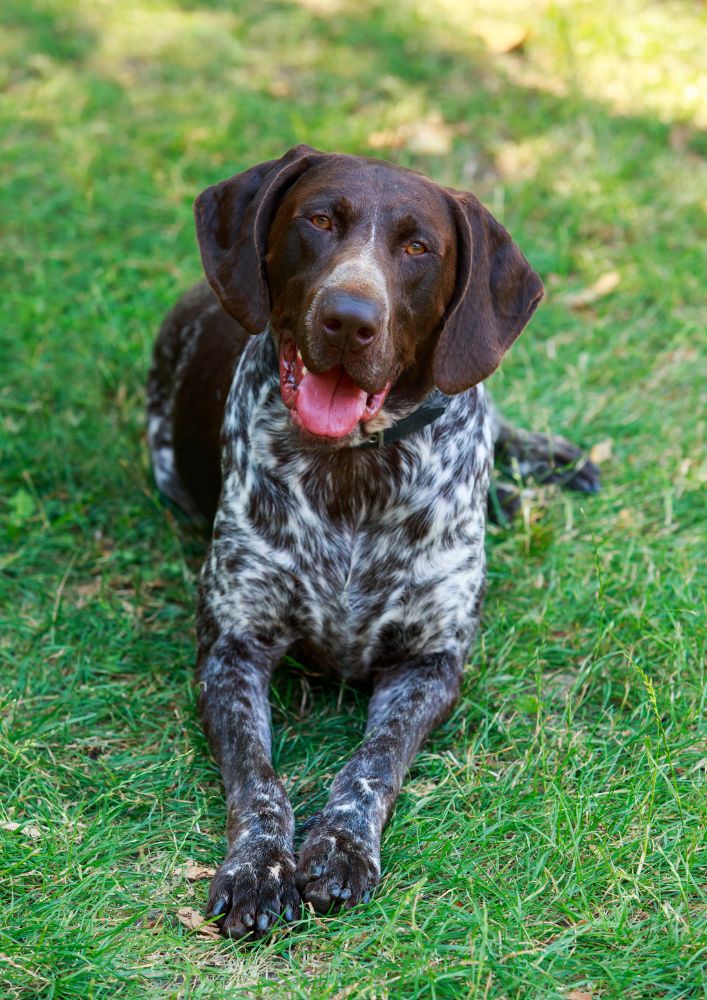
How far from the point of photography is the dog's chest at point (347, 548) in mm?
3775

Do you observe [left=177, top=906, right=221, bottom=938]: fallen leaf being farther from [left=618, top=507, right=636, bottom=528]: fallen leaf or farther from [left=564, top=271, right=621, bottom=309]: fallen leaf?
[left=564, top=271, right=621, bottom=309]: fallen leaf

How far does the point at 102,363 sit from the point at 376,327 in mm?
2444

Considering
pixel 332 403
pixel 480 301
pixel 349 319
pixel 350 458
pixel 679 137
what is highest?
pixel 349 319

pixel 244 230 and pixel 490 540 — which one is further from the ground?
pixel 244 230

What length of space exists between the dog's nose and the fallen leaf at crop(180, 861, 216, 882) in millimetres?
1379

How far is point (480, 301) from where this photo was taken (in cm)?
362

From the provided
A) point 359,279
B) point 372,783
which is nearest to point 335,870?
point 372,783

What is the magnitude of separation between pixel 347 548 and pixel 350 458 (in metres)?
0.27

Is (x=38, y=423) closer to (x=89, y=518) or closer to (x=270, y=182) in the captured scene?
(x=89, y=518)

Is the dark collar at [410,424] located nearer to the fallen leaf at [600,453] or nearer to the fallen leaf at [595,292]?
the fallen leaf at [600,453]

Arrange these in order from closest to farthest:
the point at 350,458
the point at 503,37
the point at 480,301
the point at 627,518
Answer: the point at 480,301 → the point at 350,458 → the point at 627,518 → the point at 503,37

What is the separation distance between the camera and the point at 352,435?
367cm

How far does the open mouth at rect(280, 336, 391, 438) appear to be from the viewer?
344cm

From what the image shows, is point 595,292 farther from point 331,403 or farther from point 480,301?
point 331,403
